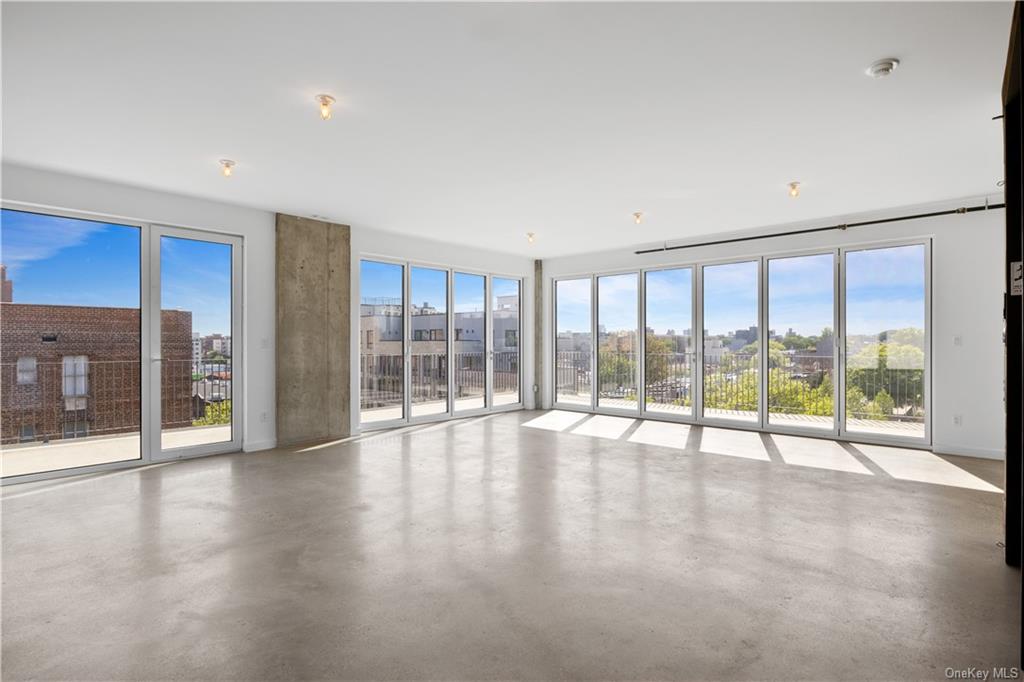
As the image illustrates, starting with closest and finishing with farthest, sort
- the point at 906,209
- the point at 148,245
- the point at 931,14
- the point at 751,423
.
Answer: the point at 931,14
the point at 148,245
the point at 906,209
the point at 751,423

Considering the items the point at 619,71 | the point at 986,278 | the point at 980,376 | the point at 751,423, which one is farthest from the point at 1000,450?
the point at 619,71

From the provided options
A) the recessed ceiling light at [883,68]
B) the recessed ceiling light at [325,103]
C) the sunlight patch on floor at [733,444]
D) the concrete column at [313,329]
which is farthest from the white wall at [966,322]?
the concrete column at [313,329]

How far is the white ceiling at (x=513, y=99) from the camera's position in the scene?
236 centimetres

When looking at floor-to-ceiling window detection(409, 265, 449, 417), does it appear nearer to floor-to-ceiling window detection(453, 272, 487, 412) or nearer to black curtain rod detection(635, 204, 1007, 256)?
floor-to-ceiling window detection(453, 272, 487, 412)

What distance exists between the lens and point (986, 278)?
5.23 metres

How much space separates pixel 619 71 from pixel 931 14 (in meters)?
1.41

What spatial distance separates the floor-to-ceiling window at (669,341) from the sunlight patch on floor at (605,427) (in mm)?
598

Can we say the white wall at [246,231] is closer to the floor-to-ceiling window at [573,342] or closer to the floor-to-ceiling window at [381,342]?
the floor-to-ceiling window at [381,342]

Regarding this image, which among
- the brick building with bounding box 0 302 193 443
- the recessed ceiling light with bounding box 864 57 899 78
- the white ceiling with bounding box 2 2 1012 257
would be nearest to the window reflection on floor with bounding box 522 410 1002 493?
the white ceiling with bounding box 2 2 1012 257

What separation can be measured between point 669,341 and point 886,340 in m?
2.67

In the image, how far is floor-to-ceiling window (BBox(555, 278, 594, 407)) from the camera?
28.6 ft

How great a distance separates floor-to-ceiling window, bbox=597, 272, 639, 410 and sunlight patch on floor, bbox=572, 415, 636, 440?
0.44 metres

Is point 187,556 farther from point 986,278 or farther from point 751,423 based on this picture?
point 986,278

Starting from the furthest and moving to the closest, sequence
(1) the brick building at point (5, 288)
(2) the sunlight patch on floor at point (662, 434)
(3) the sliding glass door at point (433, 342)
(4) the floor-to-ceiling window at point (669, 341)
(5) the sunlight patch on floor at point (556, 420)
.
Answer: (4) the floor-to-ceiling window at point (669, 341) < (5) the sunlight patch on floor at point (556, 420) < (3) the sliding glass door at point (433, 342) < (2) the sunlight patch on floor at point (662, 434) < (1) the brick building at point (5, 288)
